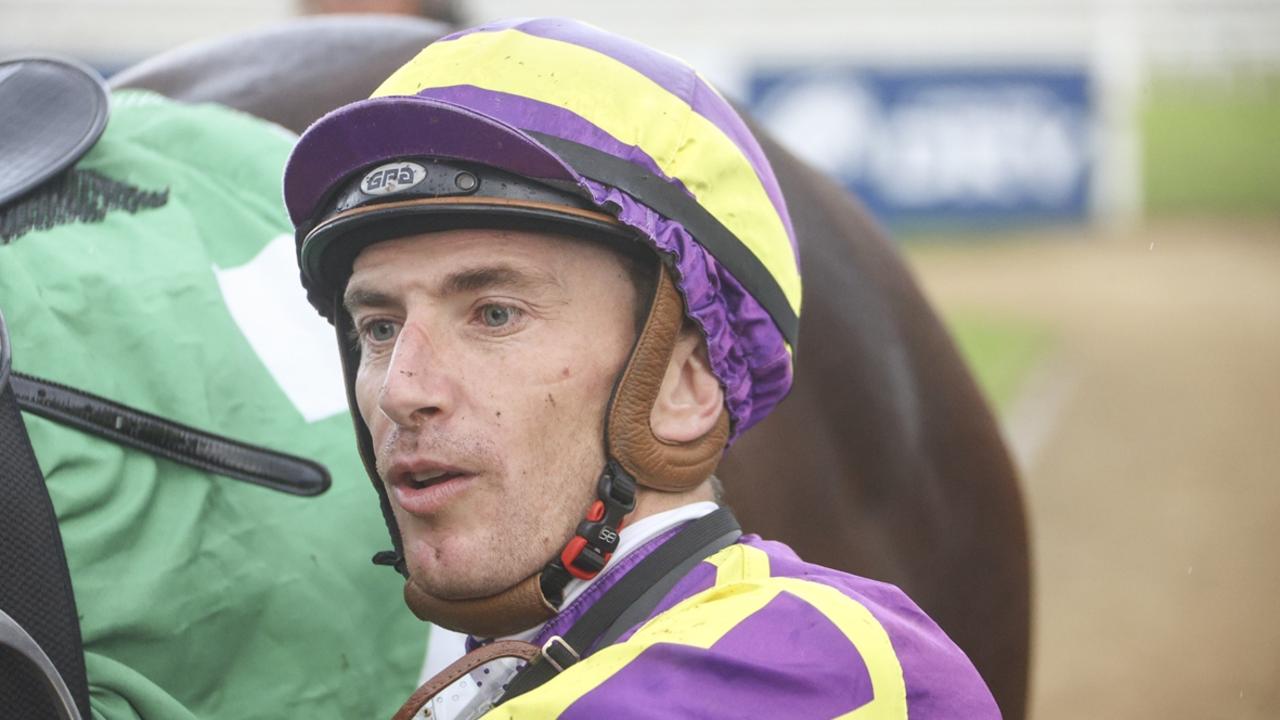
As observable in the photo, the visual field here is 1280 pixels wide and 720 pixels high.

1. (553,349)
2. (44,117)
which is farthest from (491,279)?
(44,117)

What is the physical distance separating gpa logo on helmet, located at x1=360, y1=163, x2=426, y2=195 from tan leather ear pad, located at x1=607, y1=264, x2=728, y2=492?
11.8 inches

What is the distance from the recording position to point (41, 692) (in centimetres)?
175

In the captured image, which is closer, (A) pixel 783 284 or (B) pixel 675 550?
(B) pixel 675 550

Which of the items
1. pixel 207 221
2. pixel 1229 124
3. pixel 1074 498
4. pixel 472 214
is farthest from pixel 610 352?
pixel 1229 124

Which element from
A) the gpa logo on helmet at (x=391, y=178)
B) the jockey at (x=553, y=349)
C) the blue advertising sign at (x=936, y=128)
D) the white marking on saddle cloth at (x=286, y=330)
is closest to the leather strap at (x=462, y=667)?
the jockey at (x=553, y=349)

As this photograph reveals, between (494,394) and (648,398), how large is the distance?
0.18m

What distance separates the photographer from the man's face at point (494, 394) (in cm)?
170

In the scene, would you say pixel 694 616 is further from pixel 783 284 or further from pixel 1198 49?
pixel 1198 49

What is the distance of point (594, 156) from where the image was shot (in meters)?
1.76

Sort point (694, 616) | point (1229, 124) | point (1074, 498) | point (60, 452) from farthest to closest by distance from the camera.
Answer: point (1229, 124) → point (1074, 498) → point (60, 452) → point (694, 616)

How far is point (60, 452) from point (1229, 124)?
23546mm

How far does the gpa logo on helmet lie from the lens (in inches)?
69.6

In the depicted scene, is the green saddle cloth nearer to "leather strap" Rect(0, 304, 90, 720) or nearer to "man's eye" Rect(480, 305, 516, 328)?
"leather strap" Rect(0, 304, 90, 720)

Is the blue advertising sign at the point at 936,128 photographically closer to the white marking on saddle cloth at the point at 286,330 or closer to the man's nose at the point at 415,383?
the white marking on saddle cloth at the point at 286,330
